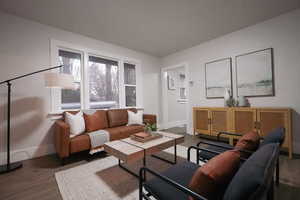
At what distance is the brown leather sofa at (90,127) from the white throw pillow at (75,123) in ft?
0.34

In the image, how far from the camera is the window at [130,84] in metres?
4.25

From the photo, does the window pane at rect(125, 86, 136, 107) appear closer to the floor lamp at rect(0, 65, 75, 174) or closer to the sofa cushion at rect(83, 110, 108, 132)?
the sofa cushion at rect(83, 110, 108, 132)

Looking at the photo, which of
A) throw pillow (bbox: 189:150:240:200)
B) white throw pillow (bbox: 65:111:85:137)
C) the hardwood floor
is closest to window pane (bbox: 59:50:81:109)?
white throw pillow (bbox: 65:111:85:137)

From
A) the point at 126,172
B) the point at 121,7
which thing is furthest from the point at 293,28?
the point at 126,172

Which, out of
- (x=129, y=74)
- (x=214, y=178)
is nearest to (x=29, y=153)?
(x=129, y=74)

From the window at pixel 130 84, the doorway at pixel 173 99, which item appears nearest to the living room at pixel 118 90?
the window at pixel 130 84

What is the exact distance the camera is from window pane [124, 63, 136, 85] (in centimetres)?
425

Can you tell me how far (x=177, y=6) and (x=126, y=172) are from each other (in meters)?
2.87

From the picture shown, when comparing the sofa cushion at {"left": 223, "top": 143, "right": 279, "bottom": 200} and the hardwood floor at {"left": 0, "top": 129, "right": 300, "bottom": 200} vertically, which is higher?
the sofa cushion at {"left": 223, "top": 143, "right": 279, "bottom": 200}

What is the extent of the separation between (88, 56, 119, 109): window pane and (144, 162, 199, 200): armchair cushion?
9.44 ft

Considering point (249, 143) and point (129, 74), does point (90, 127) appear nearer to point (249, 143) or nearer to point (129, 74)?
point (129, 74)

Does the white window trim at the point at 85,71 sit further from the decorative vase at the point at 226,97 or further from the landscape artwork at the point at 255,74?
the landscape artwork at the point at 255,74

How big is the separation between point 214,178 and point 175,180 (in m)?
0.49

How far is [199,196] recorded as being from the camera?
29.0 inches
